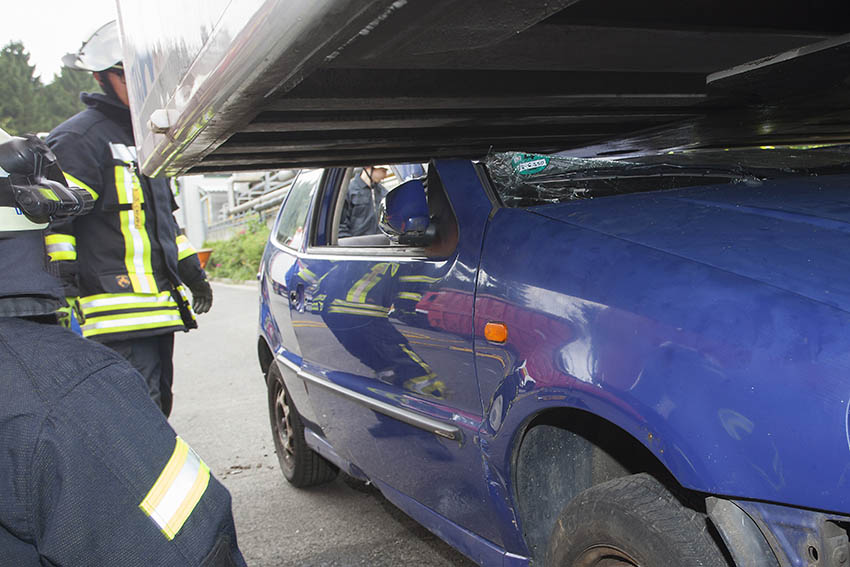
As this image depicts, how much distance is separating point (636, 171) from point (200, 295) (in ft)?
8.32

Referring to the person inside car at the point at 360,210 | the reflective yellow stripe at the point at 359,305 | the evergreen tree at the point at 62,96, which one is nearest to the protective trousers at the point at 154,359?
the reflective yellow stripe at the point at 359,305

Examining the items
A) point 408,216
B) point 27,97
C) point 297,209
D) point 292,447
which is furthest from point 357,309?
point 27,97

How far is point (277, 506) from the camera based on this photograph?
3.93m

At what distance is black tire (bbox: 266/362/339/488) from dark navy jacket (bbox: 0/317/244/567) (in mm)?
2546

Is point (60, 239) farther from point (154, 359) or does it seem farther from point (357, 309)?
point (357, 309)

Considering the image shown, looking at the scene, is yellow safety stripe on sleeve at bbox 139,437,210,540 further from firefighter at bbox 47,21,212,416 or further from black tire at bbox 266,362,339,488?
black tire at bbox 266,362,339,488

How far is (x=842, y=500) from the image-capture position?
1319mm

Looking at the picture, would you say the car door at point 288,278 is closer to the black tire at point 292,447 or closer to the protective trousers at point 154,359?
the black tire at point 292,447

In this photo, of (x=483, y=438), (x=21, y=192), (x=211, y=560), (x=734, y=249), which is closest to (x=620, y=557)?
(x=483, y=438)

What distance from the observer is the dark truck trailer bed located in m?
1.43

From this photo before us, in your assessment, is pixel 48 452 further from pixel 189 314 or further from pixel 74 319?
pixel 189 314

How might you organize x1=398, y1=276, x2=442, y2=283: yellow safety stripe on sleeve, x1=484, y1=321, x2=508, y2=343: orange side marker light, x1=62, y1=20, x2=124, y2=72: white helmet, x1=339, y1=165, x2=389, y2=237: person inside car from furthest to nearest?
1. x1=339, y1=165, x2=389, y2=237: person inside car
2. x1=62, y1=20, x2=124, y2=72: white helmet
3. x1=398, y1=276, x2=442, y2=283: yellow safety stripe on sleeve
4. x1=484, y1=321, x2=508, y2=343: orange side marker light

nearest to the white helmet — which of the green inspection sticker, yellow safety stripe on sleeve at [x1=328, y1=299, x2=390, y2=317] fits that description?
yellow safety stripe on sleeve at [x1=328, y1=299, x2=390, y2=317]

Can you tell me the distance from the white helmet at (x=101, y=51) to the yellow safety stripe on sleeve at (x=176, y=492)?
7.95 feet
